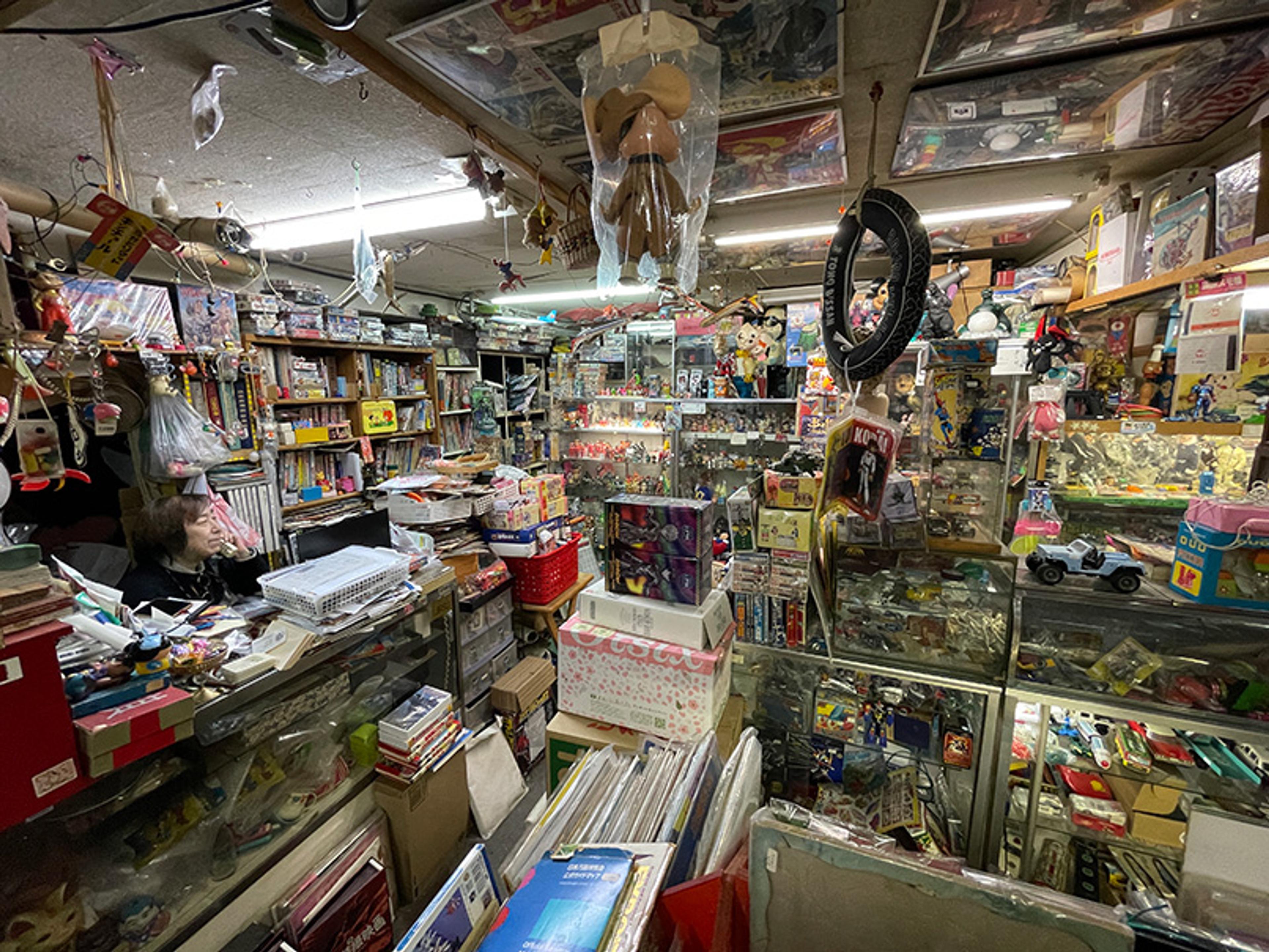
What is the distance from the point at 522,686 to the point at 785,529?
1843 millimetres

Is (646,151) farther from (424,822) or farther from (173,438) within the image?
(173,438)

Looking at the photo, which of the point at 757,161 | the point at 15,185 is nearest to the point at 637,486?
the point at 757,161

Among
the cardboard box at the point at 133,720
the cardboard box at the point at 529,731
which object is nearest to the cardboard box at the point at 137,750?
the cardboard box at the point at 133,720

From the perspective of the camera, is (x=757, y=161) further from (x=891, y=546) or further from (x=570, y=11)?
(x=891, y=546)

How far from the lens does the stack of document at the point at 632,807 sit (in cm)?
95

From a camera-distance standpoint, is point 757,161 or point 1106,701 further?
point 757,161

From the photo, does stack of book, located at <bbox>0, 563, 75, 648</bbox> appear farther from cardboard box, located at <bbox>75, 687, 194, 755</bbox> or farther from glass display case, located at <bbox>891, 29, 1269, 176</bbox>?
glass display case, located at <bbox>891, 29, 1269, 176</bbox>

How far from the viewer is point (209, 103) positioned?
1.47m

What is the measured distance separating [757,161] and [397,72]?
136 centimetres

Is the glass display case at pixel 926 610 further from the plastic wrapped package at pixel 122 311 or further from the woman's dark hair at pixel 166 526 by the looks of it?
the plastic wrapped package at pixel 122 311

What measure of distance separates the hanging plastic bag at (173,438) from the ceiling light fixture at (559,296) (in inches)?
125

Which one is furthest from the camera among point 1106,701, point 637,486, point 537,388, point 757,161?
point 537,388

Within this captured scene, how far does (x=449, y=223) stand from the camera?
9.07 feet

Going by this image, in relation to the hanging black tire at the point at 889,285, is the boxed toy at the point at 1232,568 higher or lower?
lower
